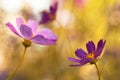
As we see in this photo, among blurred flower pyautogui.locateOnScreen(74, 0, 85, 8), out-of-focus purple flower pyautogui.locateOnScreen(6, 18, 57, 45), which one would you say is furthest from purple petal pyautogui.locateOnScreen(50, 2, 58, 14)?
blurred flower pyautogui.locateOnScreen(74, 0, 85, 8)

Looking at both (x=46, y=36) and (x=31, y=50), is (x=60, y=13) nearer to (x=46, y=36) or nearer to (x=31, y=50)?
(x=31, y=50)

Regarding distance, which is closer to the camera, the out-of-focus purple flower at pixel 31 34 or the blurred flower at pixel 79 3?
the out-of-focus purple flower at pixel 31 34

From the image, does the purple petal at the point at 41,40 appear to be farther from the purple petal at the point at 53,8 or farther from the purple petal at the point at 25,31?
the purple petal at the point at 53,8

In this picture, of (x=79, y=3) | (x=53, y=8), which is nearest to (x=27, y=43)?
(x=53, y=8)

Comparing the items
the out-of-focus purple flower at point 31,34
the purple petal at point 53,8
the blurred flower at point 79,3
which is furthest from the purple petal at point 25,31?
the blurred flower at point 79,3

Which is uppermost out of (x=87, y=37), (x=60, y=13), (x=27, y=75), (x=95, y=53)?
(x=95, y=53)

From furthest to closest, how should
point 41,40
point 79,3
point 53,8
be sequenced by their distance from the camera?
point 79,3 < point 53,8 < point 41,40

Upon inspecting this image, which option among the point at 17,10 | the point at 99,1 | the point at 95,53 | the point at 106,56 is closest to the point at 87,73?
the point at 106,56

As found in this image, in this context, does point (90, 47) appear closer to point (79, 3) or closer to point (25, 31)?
point (25, 31)

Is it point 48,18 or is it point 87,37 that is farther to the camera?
point 87,37
